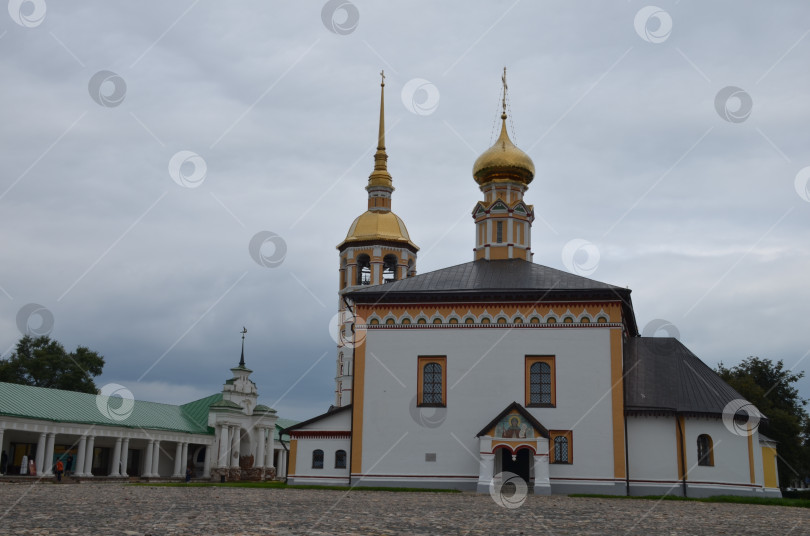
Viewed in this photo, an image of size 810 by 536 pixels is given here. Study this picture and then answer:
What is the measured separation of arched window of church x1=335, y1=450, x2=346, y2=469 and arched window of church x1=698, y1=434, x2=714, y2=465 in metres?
12.3

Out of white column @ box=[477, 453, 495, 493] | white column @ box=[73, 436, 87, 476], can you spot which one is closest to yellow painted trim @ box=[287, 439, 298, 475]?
white column @ box=[477, 453, 495, 493]

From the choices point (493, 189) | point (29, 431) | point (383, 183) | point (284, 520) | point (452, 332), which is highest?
point (383, 183)

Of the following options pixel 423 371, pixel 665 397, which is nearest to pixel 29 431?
pixel 423 371

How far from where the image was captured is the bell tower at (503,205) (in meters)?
34.8

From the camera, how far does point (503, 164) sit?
3588cm

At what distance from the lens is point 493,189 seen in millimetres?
36219

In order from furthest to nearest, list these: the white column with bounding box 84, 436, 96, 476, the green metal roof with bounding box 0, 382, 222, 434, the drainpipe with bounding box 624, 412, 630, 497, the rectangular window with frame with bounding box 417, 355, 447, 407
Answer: the white column with bounding box 84, 436, 96, 476
the green metal roof with bounding box 0, 382, 222, 434
the rectangular window with frame with bounding box 417, 355, 447, 407
the drainpipe with bounding box 624, 412, 630, 497

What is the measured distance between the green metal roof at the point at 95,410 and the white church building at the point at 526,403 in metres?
15.7

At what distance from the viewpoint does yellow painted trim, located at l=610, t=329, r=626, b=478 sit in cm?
2733

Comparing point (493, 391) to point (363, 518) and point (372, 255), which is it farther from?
point (372, 255)

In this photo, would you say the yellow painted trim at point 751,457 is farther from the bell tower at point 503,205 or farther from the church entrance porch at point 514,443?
the bell tower at point 503,205

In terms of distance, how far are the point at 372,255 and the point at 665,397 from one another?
2529 centimetres

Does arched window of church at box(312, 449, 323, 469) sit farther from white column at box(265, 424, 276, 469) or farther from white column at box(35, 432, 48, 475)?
white column at box(265, 424, 276, 469)

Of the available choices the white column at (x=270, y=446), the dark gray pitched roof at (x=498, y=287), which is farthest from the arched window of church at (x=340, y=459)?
the white column at (x=270, y=446)
